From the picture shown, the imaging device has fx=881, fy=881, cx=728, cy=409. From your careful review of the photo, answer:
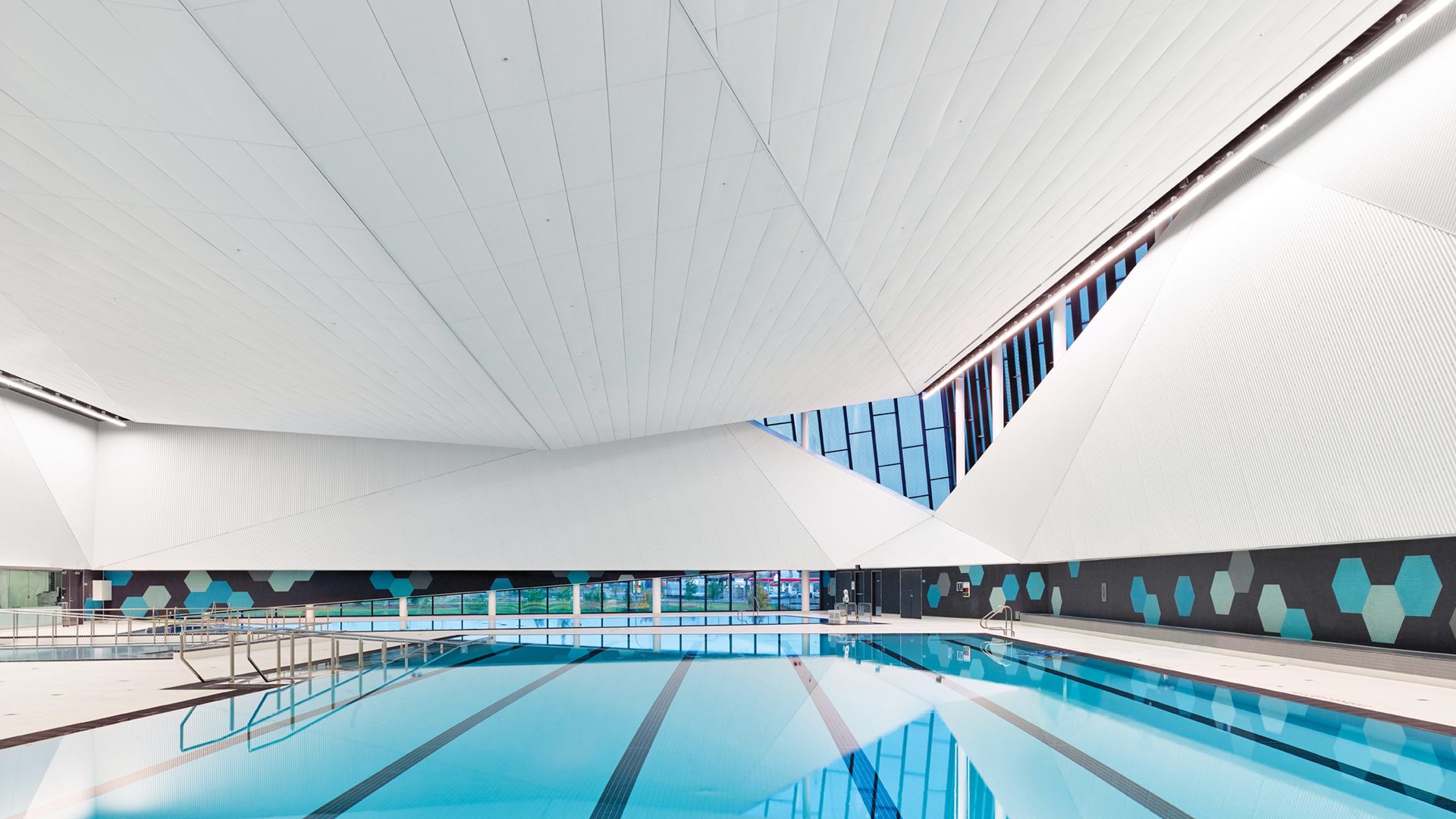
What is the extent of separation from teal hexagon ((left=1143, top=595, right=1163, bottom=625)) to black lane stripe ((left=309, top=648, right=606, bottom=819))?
11.6 meters

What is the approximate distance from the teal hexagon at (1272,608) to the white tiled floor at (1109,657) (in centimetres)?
52

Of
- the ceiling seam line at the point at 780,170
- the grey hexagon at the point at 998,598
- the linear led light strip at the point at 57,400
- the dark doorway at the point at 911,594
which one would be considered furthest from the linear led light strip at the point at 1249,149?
the linear led light strip at the point at 57,400

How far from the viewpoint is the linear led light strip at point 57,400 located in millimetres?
18406

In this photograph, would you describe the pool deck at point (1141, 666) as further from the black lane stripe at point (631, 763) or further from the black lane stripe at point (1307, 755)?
the black lane stripe at point (631, 763)

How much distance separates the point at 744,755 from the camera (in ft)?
21.0

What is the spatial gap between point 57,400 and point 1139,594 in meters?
23.5

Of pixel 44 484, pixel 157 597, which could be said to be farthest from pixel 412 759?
pixel 157 597

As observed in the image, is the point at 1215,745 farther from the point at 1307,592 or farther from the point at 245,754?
the point at 1307,592

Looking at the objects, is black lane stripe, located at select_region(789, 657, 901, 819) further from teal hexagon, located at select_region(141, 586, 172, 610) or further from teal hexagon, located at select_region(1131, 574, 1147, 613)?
teal hexagon, located at select_region(141, 586, 172, 610)

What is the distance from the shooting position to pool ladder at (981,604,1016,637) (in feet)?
58.5

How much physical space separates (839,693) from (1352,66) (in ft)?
29.1

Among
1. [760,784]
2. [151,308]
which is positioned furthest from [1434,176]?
[151,308]

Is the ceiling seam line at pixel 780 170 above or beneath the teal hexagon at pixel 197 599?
above

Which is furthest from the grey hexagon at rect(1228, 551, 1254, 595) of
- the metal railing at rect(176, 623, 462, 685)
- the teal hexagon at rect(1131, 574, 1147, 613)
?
the metal railing at rect(176, 623, 462, 685)
